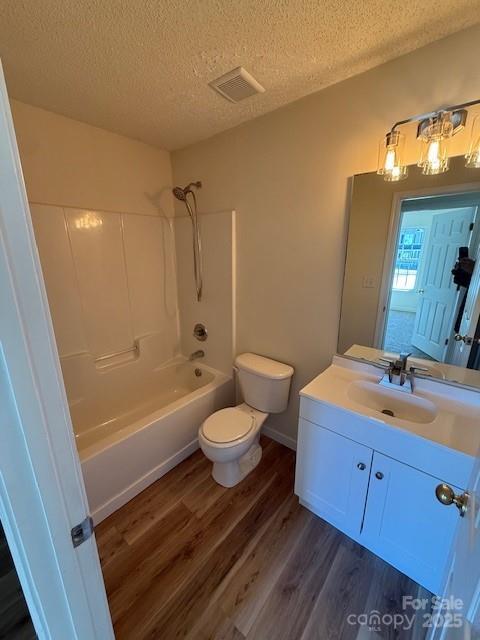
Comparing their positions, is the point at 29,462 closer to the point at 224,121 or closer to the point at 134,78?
the point at 134,78

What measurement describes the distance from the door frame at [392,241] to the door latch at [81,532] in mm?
1502

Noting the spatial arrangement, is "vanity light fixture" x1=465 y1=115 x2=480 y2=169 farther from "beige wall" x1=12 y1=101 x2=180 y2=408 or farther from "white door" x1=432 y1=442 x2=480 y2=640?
"beige wall" x1=12 y1=101 x2=180 y2=408

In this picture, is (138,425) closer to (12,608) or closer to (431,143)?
(12,608)

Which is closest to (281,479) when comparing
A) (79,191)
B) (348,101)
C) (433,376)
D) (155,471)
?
(155,471)

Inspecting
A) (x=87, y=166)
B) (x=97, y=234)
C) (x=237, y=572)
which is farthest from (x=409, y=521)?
(x=87, y=166)

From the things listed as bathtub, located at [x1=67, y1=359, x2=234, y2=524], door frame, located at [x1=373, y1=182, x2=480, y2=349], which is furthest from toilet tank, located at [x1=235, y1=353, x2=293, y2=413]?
door frame, located at [x1=373, y1=182, x2=480, y2=349]

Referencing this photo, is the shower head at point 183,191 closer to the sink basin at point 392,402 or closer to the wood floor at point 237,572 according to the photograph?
the sink basin at point 392,402

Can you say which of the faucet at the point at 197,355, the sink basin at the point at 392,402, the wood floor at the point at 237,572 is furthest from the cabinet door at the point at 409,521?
the faucet at the point at 197,355

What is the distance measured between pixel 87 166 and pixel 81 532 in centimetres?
207

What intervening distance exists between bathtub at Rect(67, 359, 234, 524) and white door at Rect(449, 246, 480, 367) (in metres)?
1.50

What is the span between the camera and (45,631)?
1.82 ft

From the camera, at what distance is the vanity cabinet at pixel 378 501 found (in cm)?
110

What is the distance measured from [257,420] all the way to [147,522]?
85 cm

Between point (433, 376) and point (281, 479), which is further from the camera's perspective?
point (281, 479)
